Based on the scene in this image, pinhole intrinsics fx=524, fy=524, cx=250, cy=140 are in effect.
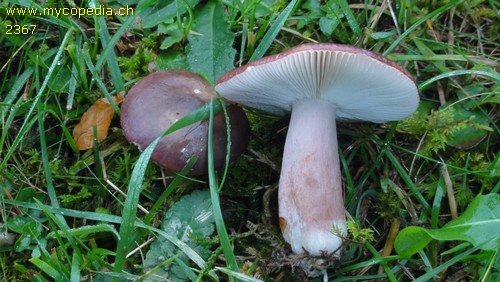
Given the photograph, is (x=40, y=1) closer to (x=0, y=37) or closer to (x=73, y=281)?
(x=0, y=37)

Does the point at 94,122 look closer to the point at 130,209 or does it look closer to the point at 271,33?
the point at 130,209

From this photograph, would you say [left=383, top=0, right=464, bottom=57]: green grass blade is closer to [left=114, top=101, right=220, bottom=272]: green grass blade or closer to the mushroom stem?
the mushroom stem

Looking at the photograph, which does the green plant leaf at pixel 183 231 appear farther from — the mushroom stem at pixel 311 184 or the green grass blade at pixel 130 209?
the mushroom stem at pixel 311 184

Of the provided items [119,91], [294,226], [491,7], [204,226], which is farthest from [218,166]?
[491,7]

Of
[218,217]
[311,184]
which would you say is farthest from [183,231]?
[311,184]

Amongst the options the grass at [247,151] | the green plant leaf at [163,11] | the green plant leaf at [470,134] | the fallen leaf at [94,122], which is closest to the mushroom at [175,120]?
the grass at [247,151]

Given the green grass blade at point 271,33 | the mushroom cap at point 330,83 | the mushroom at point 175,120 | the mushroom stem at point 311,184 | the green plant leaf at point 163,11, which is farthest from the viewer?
the green plant leaf at point 163,11
